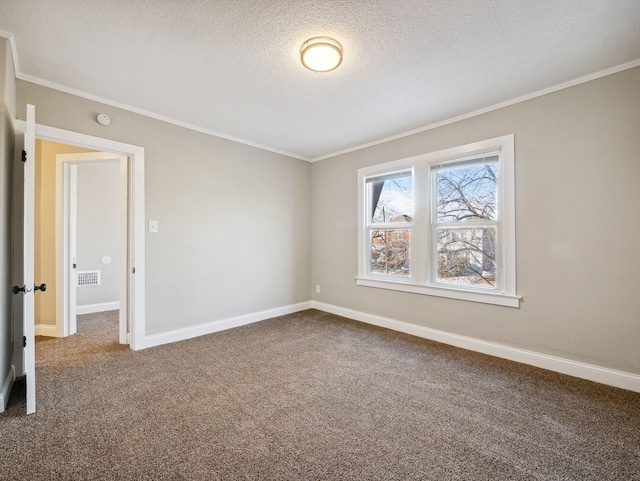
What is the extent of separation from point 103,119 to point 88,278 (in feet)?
10.7

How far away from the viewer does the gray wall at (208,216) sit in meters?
3.07

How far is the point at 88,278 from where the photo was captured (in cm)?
488

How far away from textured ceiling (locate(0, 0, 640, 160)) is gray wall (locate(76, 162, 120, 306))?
2.73m

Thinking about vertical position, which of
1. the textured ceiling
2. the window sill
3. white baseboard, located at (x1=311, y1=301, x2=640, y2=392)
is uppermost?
the textured ceiling

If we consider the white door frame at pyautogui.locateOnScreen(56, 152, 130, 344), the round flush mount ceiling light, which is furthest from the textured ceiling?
the white door frame at pyautogui.locateOnScreen(56, 152, 130, 344)

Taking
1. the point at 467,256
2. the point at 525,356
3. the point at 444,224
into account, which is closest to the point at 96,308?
the point at 444,224

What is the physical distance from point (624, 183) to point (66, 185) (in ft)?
19.3

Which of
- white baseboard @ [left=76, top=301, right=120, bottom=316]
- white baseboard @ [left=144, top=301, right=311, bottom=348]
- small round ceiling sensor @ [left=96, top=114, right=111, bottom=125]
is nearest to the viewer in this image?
small round ceiling sensor @ [left=96, top=114, right=111, bottom=125]

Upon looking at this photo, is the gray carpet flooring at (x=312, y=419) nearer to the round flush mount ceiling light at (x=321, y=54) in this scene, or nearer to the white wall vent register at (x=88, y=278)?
the white wall vent register at (x=88, y=278)

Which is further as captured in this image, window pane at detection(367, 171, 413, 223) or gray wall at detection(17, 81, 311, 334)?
window pane at detection(367, 171, 413, 223)

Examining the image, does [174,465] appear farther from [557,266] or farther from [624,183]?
[624,183]

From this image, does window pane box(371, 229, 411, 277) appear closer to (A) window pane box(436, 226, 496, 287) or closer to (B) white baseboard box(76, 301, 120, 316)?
(A) window pane box(436, 226, 496, 287)

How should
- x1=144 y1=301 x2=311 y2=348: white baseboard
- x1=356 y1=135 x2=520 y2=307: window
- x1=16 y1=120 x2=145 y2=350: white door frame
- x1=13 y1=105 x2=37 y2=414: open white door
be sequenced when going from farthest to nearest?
1. x1=144 y1=301 x2=311 y2=348: white baseboard
2. x1=16 y1=120 x2=145 y2=350: white door frame
3. x1=356 y1=135 x2=520 y2=307: window
4. x1=13 y1=105 x2=37 y2=414: open white door

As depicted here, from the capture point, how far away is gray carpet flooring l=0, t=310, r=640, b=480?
5.04 feet
